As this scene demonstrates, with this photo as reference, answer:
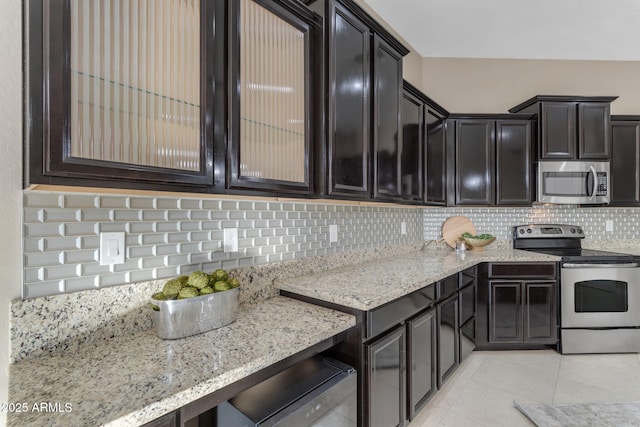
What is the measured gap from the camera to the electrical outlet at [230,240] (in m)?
1.40

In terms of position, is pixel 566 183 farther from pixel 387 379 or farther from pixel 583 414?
pixel 387 379

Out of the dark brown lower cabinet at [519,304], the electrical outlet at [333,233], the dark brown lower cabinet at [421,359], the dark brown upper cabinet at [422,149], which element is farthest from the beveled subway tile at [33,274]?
the dark brown lower cabinet at [519,304]

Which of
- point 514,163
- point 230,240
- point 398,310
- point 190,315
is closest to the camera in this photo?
point 190,315

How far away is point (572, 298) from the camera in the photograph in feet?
8.67

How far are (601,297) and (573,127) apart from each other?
1645mm

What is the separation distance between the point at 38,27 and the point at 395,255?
102 inches

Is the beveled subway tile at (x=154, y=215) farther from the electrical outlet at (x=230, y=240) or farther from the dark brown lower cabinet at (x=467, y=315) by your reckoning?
the dark brown lower cabinet at (x=467, y=315)

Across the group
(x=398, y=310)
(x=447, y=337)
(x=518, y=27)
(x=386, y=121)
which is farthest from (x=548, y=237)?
(x=398, y=310)

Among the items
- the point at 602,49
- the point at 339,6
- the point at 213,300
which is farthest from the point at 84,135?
the point at 602,49

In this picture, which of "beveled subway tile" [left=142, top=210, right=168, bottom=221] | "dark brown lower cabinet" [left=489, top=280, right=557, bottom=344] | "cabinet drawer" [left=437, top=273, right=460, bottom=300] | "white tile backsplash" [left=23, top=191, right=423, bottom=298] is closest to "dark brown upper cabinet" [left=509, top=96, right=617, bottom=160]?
"dark brown lower cabinet" [left=489, top=280, right=557, bottom=344]

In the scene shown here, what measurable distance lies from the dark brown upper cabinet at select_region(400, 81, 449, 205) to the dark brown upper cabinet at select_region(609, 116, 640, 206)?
181cm

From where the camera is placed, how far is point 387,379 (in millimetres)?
1429

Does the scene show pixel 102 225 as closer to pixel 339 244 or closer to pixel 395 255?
pixel 339 244

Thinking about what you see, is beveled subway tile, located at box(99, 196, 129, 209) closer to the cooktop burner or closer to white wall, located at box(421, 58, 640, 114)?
white wall, located at box(421, 58, 640, 114)
